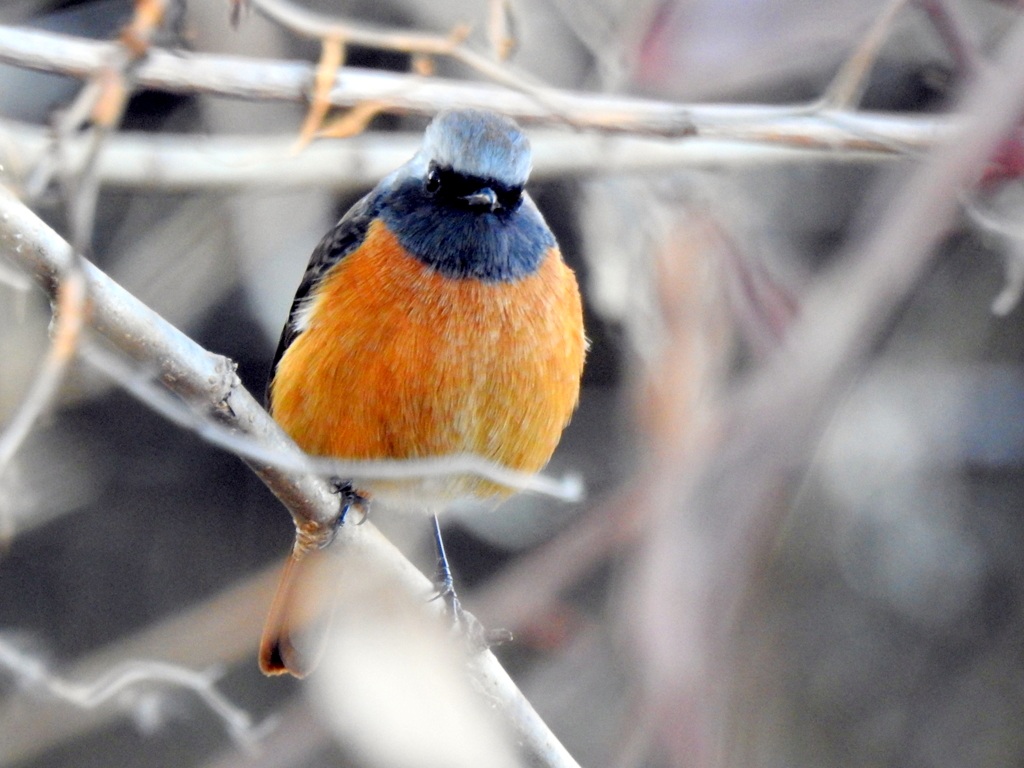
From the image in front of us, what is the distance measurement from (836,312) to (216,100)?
2.96m

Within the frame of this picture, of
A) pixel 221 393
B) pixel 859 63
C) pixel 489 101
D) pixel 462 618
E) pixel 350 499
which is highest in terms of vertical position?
pixel 859 63

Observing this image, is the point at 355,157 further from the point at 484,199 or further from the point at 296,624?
the point at 296,624

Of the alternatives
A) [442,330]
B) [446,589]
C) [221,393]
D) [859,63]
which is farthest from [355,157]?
[221,393]

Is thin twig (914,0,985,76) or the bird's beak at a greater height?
thin twig (914,0,985,76)

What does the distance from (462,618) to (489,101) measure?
5.72 ft

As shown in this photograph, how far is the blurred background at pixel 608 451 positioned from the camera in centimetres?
433

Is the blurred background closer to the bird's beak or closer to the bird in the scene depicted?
the bird

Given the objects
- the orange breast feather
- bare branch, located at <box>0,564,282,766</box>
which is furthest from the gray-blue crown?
bare branch, located at <box>0,564,282,766</box>

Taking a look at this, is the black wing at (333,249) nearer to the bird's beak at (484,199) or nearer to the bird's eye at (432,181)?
the bird's eye at (432,181)

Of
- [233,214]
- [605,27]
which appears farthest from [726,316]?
[233,214]

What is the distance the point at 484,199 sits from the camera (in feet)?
10.5

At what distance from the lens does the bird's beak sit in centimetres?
322

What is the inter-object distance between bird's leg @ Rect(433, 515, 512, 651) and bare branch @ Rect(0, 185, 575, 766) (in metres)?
0.08

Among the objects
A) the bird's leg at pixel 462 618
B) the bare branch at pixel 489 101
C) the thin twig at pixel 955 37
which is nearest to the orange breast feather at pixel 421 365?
the bird's leg at pixel 462 618
